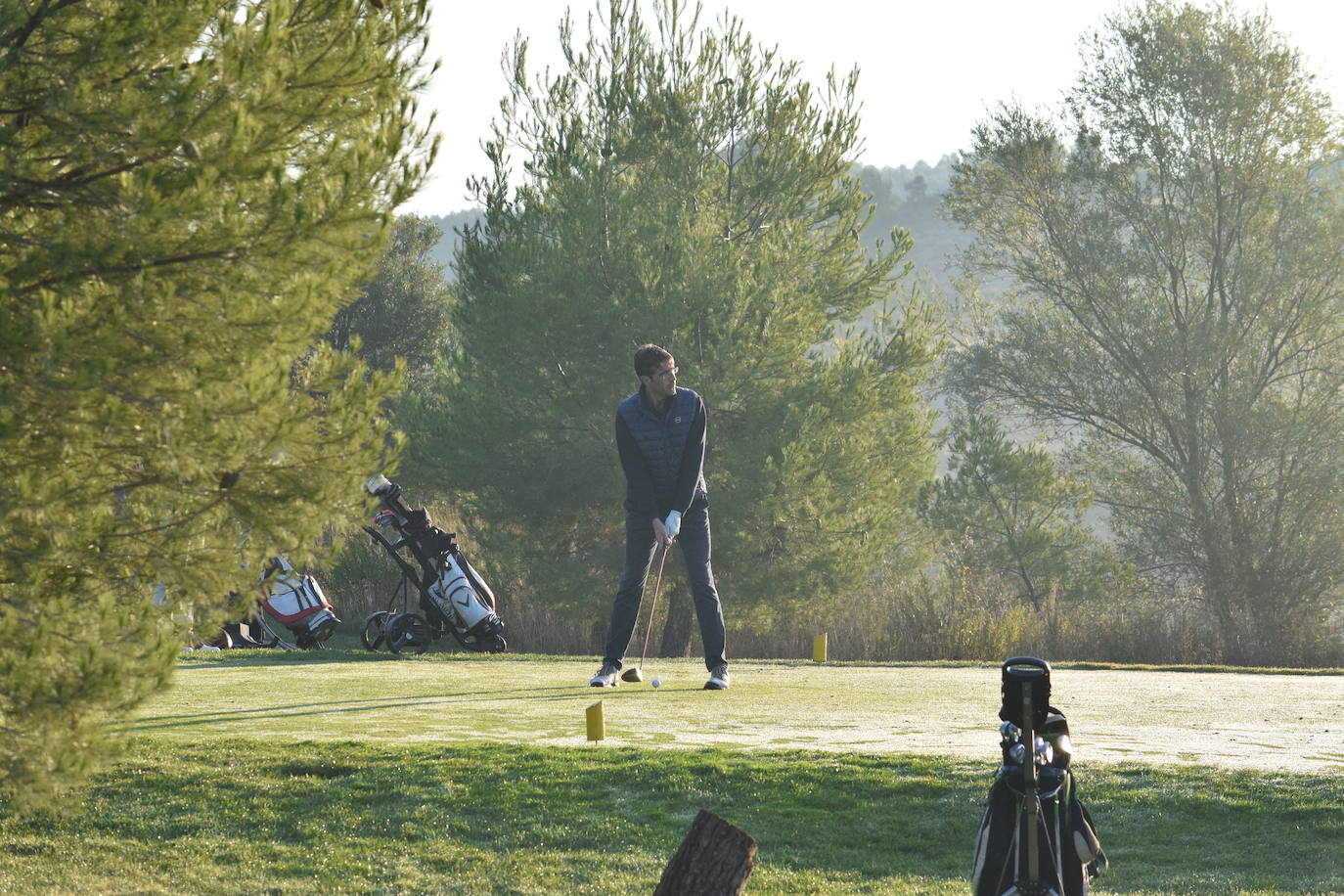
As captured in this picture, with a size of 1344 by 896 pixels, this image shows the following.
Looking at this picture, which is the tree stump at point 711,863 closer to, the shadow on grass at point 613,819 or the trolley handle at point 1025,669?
the trolley handle at point 1025,669

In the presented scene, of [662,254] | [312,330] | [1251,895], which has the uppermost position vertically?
[662,254]

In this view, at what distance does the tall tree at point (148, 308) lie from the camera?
4.65 meters

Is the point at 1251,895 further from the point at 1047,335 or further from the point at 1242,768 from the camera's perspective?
the point at 1047,335

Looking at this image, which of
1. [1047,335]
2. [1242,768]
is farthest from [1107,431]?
[1242,768]

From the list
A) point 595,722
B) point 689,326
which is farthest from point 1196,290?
point 595,722

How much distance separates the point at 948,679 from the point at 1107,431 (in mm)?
26827

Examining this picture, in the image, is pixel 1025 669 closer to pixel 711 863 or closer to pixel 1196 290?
pixel 711 863

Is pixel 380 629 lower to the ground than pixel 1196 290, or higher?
lower

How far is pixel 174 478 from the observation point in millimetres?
5094

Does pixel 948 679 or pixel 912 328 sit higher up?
pixel 912 328

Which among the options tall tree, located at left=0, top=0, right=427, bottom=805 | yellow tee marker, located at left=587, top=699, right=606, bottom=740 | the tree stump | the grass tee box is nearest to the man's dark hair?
the grass tee box

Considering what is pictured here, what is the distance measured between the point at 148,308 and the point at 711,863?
2462 mm

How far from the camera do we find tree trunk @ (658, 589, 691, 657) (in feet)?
79.3

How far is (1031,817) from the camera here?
4.25 meters
